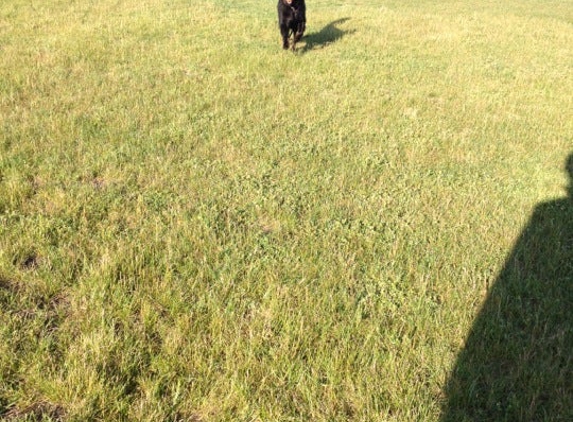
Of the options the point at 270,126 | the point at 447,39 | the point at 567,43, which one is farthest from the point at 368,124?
the point at 567,43

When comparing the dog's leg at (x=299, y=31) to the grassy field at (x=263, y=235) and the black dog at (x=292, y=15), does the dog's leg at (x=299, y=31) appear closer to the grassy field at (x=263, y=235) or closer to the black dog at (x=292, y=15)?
the black dog at (x=292, y=15)

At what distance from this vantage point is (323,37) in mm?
13023

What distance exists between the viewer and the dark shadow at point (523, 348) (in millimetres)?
2645

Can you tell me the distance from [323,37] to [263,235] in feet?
33.7

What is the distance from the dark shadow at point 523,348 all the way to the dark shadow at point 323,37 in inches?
354

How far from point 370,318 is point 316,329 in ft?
1.43

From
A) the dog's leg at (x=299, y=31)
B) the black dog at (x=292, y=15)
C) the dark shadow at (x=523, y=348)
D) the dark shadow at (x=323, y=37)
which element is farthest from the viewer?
the dark shadow at (x=323, y=37)

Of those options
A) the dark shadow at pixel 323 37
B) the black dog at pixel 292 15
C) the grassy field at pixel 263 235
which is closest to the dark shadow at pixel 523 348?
the grassy field at pixel 263 235

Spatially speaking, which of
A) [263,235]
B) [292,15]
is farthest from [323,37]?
[263,235]

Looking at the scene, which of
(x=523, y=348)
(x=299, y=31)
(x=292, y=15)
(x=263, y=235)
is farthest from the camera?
(x=299, y=31)

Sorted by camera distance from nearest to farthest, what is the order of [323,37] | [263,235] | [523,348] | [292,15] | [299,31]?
[523,348]
[263,235]
[292,15]
[299,31]
[323,37]

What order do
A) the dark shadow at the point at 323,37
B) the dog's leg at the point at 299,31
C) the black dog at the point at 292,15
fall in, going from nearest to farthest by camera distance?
the black dog at the point at 292,15 → the dog's leg at the point at 299,31 → the dark shadow at the point at 323,37

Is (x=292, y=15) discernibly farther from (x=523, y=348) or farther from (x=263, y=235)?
(x=523, y=348)

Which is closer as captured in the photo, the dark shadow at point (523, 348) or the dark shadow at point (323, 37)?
the dark shadow at point (523, 348)
